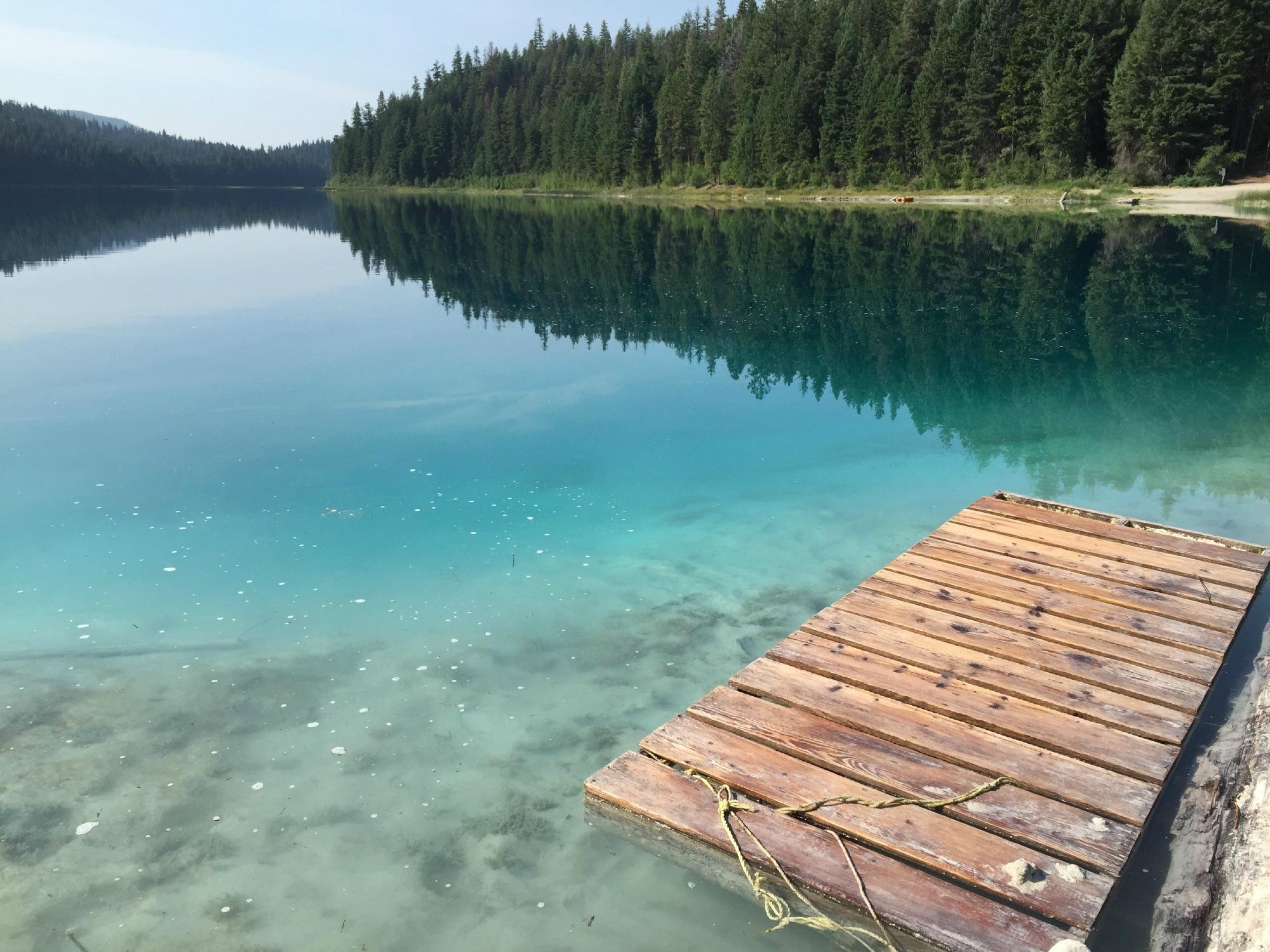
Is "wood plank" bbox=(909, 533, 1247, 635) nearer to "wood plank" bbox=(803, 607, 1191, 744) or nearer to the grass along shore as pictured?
"wood plank" bbox=(803, 607, 1191, 744)

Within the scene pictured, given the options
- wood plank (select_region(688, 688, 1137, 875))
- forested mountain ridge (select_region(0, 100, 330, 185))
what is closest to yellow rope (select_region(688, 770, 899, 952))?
wood plank (select_region(688, 688, 1137, 875))

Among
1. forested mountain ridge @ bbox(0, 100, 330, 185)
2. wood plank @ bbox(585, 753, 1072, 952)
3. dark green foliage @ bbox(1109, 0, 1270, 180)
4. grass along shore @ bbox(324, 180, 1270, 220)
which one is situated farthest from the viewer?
forested mountain ridge @ bbox(0, 100, 330, 185)

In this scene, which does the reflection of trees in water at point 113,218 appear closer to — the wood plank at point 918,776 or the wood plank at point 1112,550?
the wood plank at point 1112,550

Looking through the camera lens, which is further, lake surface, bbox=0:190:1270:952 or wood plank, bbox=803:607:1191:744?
wood plank, bbox=803:607:1191:744

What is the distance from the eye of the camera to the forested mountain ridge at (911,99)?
170 feet

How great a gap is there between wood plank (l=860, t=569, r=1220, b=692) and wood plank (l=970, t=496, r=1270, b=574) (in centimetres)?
181

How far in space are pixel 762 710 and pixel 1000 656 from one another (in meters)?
1.63

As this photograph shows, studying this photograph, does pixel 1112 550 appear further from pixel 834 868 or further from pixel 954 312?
pixel 954 312

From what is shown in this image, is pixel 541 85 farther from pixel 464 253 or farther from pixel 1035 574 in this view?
pixel 1035 574

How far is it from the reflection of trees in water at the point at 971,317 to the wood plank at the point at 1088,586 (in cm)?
295

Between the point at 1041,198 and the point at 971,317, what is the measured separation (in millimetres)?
41104

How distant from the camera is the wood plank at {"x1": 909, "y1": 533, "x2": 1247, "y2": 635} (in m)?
5.92

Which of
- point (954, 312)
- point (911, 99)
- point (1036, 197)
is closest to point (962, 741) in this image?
point (954, 312)

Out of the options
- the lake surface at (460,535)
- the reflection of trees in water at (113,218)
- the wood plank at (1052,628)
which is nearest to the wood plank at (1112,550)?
the lake surface at (460,535)
